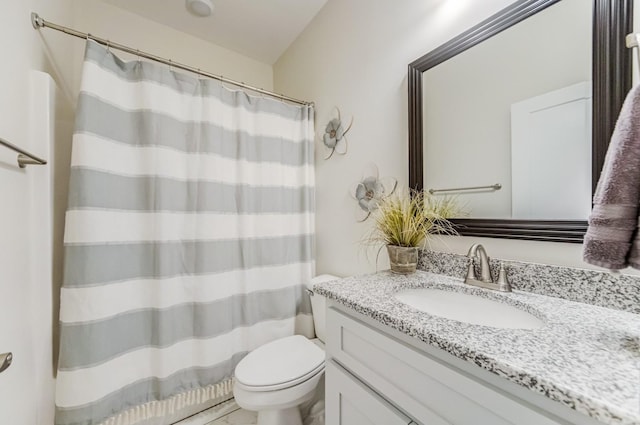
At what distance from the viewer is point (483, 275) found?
0.87 metres

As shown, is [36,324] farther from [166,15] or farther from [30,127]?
[166,15]

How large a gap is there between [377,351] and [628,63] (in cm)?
103

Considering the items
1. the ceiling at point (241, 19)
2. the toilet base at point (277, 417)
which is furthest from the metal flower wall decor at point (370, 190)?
the ceiling at point (241, 19)

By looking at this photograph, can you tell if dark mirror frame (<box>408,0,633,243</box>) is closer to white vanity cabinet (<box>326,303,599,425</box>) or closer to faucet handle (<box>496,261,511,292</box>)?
faucet handle (<box>496,261,511,292</box>)

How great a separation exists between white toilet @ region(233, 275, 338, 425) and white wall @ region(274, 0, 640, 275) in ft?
1.81

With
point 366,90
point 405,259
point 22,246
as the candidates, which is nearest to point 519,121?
point 405,259

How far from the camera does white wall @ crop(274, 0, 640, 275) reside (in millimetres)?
988

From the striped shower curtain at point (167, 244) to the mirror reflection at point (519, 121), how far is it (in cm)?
103

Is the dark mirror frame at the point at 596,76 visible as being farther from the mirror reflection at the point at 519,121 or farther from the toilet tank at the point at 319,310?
the toilet tank at the point at 319,310

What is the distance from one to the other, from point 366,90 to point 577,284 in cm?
125

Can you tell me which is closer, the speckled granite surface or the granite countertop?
the granite countertop

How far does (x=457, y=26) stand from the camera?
3.31 ft

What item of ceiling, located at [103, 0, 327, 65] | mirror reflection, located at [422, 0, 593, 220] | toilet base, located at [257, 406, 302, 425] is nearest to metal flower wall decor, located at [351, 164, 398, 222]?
mirror reflection, located at [422, 0, 593, 220]

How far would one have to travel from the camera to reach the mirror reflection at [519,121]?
2.40ft
